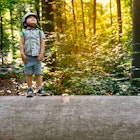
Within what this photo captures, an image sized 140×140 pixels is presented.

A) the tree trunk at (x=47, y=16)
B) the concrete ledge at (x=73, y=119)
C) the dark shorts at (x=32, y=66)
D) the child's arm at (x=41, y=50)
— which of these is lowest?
the concrete ledge at (x=73, y=119)

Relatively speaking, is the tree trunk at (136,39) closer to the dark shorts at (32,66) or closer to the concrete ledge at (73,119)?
the dark shorts at (32,66)

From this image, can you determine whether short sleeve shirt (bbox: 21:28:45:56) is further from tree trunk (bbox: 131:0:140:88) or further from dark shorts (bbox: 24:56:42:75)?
tree trunk (bbox: 131:0:140:88)

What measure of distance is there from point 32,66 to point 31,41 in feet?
1.34

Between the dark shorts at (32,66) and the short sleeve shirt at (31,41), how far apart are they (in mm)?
95

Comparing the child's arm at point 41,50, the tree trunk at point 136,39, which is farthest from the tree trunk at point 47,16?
the child's arm at point 41,50

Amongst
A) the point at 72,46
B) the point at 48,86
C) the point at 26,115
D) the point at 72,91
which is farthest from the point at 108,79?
the point at 26,115

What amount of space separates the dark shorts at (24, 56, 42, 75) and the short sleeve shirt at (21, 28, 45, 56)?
95 millimetres

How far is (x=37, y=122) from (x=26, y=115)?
20cm

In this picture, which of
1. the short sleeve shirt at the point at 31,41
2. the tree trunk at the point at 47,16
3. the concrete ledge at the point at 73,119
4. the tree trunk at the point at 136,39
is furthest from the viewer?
the tree trunk at the point at 47,16

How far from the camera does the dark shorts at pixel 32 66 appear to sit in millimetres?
5215

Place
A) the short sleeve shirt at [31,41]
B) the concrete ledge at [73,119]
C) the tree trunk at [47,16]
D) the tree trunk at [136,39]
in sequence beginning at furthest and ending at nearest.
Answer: the tree trunk at [47,16] < the tree trunk at [136,39] < the short sleeve shirt at [31,41] < the concrete ledge at [73,119]

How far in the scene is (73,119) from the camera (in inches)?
159

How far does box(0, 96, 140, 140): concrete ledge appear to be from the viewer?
388cm

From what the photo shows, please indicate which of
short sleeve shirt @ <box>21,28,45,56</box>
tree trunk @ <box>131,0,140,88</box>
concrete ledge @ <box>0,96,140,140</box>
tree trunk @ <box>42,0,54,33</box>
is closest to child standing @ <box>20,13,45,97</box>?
short sleeve shirt @ <box>21,28,45,56</box>
